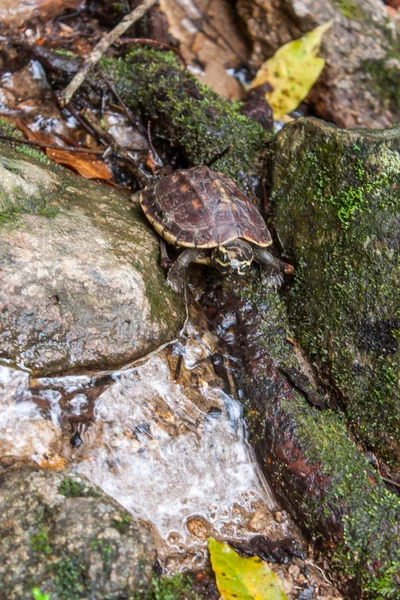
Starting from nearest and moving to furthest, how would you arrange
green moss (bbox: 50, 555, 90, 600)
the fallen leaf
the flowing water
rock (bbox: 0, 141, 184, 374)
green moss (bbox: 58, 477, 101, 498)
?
1. green moss (bbox: 50, 555, 90, 600)
2. green moss (bbox: 58, 477, 101, 498)
3. the flowing water
4. rock (bbox: 0, 141, 184, 374)
5. the fallen leaf

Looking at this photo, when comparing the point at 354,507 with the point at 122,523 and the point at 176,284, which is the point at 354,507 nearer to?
the point at 122,523

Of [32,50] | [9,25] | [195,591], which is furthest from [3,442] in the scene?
[9,25]

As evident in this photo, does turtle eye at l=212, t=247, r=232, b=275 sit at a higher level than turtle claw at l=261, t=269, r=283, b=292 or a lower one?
higher

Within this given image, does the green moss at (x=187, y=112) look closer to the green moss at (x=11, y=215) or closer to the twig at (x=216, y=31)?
the twig at (x=216, y=31)

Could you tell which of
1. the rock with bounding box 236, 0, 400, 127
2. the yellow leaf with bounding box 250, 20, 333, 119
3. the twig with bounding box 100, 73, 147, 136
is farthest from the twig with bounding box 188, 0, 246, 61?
the twig with bounding box 100, 73, 147, 136

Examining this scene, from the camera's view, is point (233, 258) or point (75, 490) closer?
point (75, 490)

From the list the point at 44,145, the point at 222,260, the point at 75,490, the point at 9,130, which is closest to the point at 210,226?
the point at 222,260

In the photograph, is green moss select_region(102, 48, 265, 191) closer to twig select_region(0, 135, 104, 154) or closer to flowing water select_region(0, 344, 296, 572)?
twig select_region(0, 135, 104, 154)
